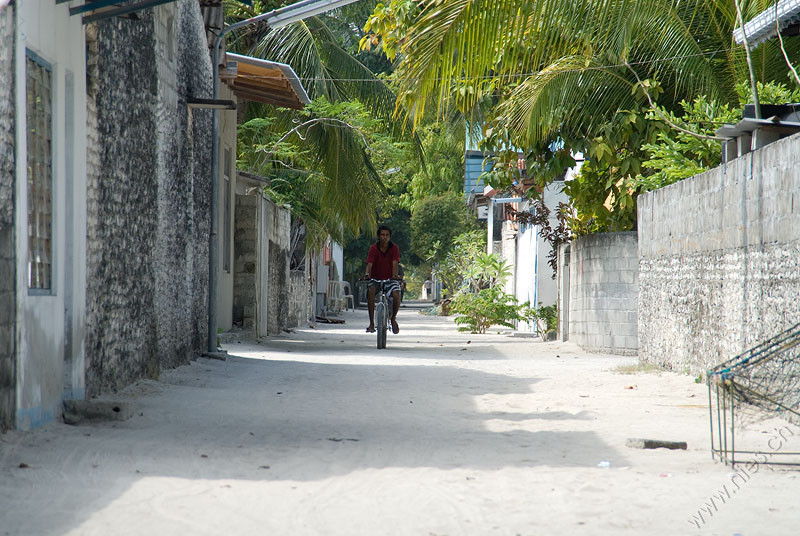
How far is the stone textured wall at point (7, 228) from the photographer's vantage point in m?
5.45

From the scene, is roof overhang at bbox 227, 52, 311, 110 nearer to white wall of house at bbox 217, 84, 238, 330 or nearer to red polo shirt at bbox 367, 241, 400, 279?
white wall of house at bbox 217, 84, 238, 330

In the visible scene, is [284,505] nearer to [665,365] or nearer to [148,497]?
[148,497]

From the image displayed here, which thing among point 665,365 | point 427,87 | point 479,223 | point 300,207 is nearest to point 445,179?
point 479,223

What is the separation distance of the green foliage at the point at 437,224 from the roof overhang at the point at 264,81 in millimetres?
27114

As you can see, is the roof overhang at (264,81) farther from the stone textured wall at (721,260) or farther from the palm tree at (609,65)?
the stone textured wall at (721,260)

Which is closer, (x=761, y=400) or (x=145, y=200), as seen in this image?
(x=761, y=400)

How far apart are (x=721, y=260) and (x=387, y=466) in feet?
15.7

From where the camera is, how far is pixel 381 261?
1468 cm

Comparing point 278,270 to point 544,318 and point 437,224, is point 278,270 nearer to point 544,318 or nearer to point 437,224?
point 544,318

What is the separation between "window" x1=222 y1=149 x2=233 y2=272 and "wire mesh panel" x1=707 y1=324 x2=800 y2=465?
9984 millimetres

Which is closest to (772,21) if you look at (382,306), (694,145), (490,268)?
(694,145)

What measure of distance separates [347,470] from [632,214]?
10414 mm

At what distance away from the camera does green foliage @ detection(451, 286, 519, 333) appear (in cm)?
2061

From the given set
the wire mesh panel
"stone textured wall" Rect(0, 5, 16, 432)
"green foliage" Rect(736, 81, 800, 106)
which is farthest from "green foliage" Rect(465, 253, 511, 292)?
"stone textured wall" Rect(0, 5, 16, 432)
